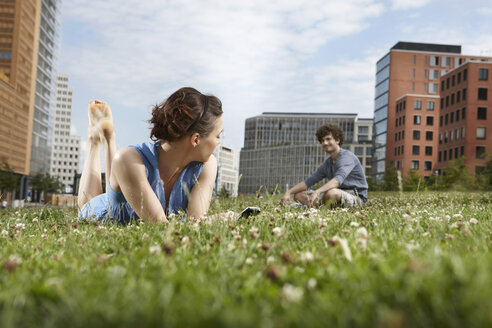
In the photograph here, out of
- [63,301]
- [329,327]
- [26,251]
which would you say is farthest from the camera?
[26,251]

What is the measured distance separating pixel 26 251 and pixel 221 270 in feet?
5.41

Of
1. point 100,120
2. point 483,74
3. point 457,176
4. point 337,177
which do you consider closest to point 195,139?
point 100,120

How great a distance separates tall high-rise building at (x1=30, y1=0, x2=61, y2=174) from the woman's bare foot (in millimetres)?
93896

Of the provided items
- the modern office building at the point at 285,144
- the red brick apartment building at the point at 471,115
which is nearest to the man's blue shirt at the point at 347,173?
the red brick apartment building at the point at 471,115

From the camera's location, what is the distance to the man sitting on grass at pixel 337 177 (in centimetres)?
898

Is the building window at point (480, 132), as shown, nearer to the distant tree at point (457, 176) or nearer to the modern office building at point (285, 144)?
the distant tree at point (457, 176)

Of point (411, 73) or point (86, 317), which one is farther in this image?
point (411, 73)

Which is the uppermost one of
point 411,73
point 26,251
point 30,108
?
point 411,73

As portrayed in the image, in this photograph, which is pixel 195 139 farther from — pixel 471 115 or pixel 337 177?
pixel 471 115

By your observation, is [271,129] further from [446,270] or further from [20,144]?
[446,270]

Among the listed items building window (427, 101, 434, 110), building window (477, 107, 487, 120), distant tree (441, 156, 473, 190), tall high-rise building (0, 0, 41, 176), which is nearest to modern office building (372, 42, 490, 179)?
building window (427, 101, 434, 110)

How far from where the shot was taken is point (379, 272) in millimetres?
1803

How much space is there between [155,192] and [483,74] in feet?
291

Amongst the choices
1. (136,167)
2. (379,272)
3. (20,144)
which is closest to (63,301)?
(379,272)
